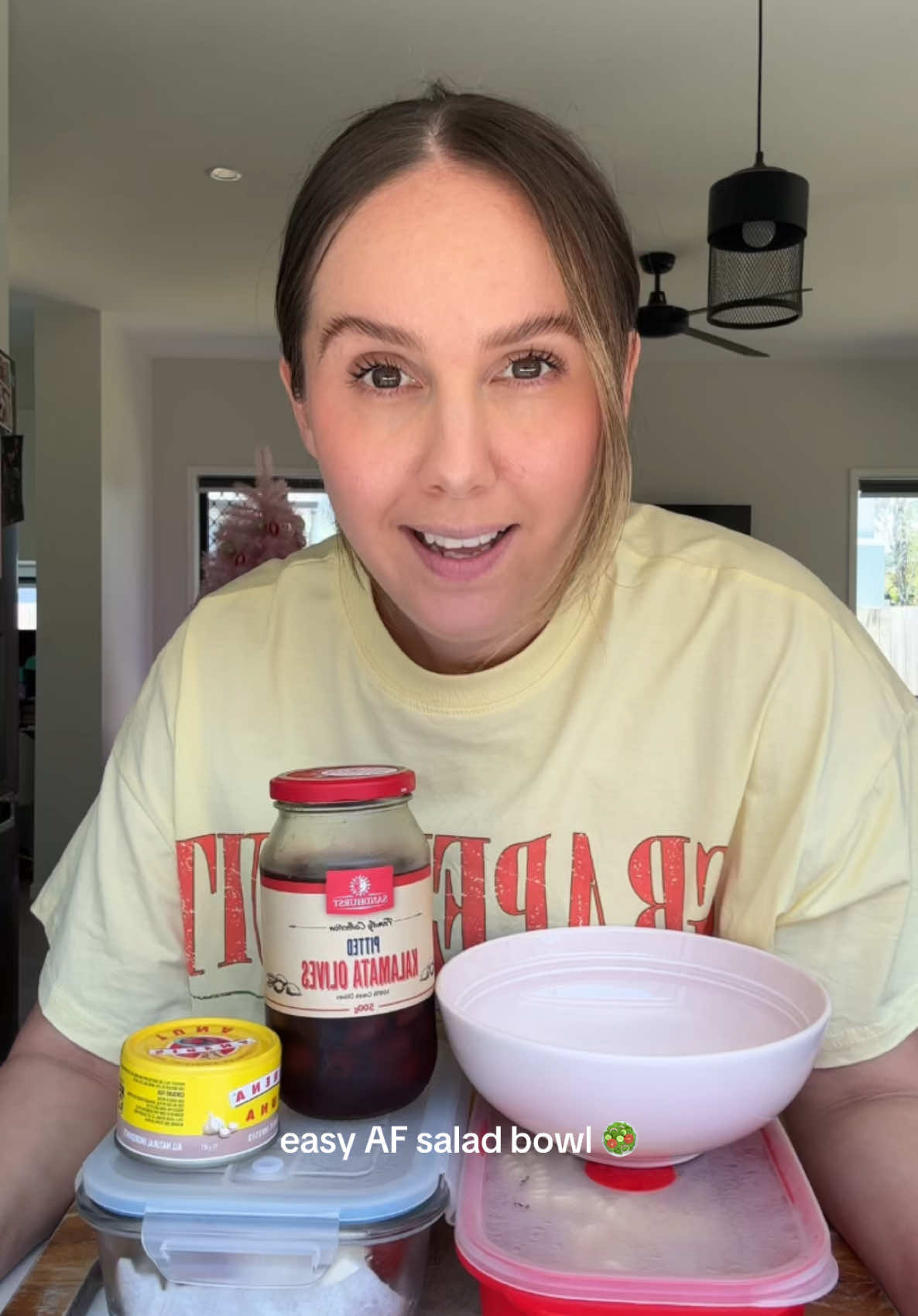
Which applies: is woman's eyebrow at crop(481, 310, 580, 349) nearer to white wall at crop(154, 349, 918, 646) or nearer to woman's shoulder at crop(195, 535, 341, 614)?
woman's shoulder at crop(195, 535, 341, 614)

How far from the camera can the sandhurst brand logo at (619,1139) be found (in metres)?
0.48

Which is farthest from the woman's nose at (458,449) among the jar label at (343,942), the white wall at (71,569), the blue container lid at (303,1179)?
the white wall at (71,569)

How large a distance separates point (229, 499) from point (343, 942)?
6.08 m

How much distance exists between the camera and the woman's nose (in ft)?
2.08

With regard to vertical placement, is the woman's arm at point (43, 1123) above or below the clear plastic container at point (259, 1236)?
below

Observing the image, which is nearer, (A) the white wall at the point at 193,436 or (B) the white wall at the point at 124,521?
(B) the white wall at the point at 124,521

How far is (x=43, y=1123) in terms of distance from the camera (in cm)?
67

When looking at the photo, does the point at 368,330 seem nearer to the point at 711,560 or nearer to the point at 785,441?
the point at 711,560

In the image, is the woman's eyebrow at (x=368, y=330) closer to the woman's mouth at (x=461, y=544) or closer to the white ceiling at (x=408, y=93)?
the woman's mouth at (x=461, y=544)

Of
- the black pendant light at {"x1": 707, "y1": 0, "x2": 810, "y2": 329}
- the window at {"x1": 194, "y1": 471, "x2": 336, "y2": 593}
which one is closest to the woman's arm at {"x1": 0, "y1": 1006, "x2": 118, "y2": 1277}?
the black pendant light at {"x1": 707, "y1": 0, "x2": 810, "y2": 329}

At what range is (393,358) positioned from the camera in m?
0.66

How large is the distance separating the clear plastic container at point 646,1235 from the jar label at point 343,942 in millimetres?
101

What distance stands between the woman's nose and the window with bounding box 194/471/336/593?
18.9ft

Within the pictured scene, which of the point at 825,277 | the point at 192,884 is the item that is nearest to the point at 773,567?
the point at 192,884
